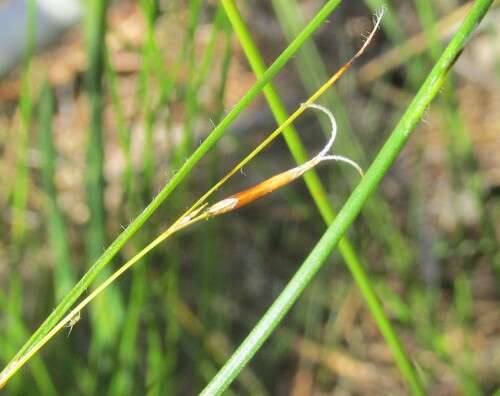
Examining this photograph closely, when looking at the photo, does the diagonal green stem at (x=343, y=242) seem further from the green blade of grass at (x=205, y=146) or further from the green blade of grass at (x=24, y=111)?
the green blade of grass at (x=24, y=111)

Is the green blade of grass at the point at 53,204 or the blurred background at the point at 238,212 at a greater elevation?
the green blade of grass at the point at 53,204

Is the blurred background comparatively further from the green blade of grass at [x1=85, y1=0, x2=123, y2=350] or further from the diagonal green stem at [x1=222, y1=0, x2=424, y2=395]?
Result: the diagonal green stem at [x1=222, y1=0, x2=424, y2=395]

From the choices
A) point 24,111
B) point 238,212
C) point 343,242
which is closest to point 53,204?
point 24,111

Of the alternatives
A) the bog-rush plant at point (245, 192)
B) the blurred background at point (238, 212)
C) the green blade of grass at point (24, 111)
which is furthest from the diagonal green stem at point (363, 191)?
the green blade of grass at point (24, 111)

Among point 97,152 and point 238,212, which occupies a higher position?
point 97,152

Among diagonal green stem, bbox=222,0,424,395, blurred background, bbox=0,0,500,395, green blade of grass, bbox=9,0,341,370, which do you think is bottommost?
blurred background, bbox=0,0,500,395

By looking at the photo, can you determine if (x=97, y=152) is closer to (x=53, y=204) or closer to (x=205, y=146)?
(x=53, y=204)

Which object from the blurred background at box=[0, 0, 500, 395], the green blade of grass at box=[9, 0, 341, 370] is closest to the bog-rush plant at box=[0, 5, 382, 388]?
the green blade of grass at box=[9, 0, 341, 370]
